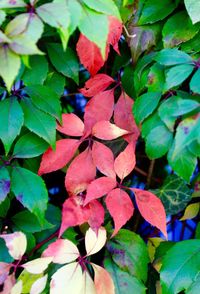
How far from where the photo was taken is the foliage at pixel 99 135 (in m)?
0.78

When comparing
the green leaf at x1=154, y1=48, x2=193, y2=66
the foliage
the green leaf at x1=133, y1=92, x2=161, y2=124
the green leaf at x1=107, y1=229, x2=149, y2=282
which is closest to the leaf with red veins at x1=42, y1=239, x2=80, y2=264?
the foliage

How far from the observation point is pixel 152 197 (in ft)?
2.89

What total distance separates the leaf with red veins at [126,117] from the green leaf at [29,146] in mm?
154

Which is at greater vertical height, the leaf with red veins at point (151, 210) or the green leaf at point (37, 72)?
the green leaf at point (37, 72)

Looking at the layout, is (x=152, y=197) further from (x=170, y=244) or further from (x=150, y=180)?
(x=150, y=180)

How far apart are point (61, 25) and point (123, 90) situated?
311 millimetres

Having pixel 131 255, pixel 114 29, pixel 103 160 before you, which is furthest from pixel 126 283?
pixel 114 29

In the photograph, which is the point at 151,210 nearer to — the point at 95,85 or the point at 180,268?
the point at 180,268

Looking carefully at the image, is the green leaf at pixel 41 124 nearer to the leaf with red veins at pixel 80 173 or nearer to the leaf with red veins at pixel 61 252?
the leaf with red veins at pixel 80 173

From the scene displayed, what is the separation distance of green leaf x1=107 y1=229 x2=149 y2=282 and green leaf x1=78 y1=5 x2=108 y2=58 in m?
0.45

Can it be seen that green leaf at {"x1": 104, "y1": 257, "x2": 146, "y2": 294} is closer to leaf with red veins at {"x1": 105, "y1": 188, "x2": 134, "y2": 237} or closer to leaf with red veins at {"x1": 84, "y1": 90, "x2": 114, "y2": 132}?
leaf with red veins at {"x1": 105, "y1": 188, "x2": 134, "y2": 237}

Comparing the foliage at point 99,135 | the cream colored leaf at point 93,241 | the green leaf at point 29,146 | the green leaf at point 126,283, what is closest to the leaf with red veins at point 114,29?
the foliage at point 99,135

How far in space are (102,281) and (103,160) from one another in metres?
0.22

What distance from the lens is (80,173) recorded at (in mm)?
870
